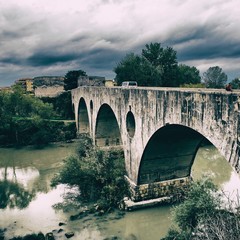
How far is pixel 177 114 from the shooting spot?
12.5 metres

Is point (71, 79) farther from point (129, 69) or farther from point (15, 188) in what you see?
point (15, 188)

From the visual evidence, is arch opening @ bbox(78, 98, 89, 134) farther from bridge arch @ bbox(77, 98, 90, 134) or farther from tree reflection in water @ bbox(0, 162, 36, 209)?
tree reflection in water @ bbox(0, 162, 36, 209)

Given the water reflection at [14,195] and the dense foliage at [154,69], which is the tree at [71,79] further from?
the water reflection at [14,195]

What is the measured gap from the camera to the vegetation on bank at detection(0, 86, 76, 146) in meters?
36.2

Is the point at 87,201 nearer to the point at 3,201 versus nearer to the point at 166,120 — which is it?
the point at 3,201

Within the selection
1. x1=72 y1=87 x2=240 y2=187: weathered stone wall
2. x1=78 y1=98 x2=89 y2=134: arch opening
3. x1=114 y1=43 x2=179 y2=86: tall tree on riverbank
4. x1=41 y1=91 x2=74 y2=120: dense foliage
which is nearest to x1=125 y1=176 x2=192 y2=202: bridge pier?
x1=72 y1=87 x2=240 y2=187: weathered stone wall

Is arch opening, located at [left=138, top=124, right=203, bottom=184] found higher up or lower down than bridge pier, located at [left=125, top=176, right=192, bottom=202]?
higher up

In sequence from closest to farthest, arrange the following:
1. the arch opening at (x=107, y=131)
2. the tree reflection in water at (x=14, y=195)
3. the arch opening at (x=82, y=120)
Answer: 1. the tree reflection in water at (x=14, y=195)
2. the arch opening at (x=107, y=131)
3. the arch opening at (x=82, y=120)

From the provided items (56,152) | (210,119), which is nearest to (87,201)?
(210,119)

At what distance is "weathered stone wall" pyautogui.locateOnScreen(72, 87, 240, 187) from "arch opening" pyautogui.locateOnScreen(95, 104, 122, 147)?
5.43 metres

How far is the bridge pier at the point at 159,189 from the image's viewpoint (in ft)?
56.3

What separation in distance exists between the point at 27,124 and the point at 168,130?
26054 millimetres

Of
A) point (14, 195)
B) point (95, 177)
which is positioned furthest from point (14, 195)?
point (95, 177)

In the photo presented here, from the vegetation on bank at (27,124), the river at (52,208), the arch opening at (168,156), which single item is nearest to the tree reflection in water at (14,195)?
the river at (52,208)
